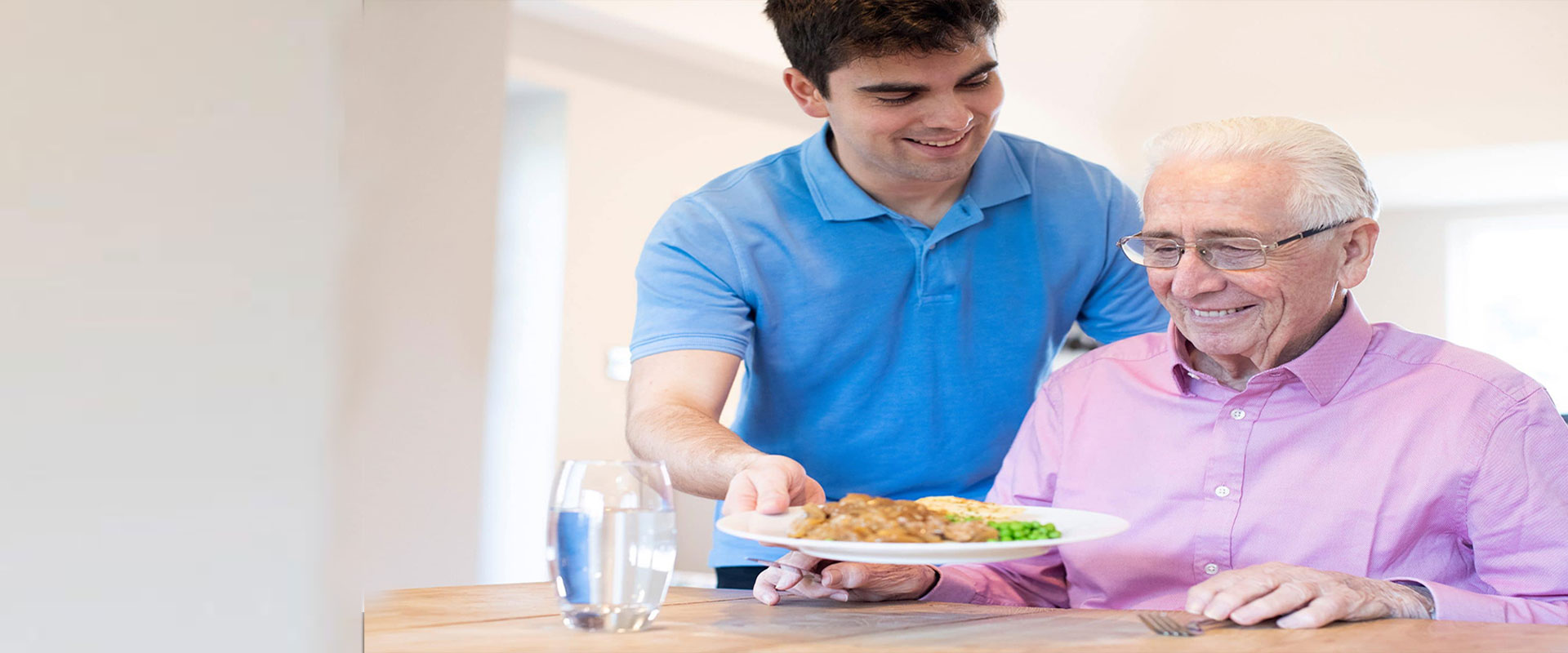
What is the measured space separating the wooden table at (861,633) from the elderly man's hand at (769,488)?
107 millimetres

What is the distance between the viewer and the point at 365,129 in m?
4.30

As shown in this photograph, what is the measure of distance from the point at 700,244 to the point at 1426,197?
7948 millimetres

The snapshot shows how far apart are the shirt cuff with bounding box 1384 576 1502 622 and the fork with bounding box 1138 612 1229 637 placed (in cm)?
25

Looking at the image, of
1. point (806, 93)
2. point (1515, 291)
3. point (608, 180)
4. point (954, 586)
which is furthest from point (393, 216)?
point (1515, 291)

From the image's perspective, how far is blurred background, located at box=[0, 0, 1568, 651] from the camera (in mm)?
2611

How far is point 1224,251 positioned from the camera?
158 centimetres

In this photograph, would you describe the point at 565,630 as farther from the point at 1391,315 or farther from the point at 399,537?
the point at 1391,315

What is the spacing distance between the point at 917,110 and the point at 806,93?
263 millimetres

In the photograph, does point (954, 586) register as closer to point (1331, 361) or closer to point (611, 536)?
point (1331, 361)

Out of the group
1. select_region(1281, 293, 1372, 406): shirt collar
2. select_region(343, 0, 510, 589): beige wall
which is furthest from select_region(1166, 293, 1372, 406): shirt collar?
select_region(343, 0, 510, 589): beige wall

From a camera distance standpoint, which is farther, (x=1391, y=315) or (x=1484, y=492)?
(x=1391, y=315)

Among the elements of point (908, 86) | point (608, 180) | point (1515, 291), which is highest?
point (608, 180)

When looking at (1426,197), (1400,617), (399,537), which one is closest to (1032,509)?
(1400,617)

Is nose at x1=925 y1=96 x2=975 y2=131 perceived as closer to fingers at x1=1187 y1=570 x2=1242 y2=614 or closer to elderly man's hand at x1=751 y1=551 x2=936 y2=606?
elderly man's hand at x1=751 y1=551 x2=936 y2=606
